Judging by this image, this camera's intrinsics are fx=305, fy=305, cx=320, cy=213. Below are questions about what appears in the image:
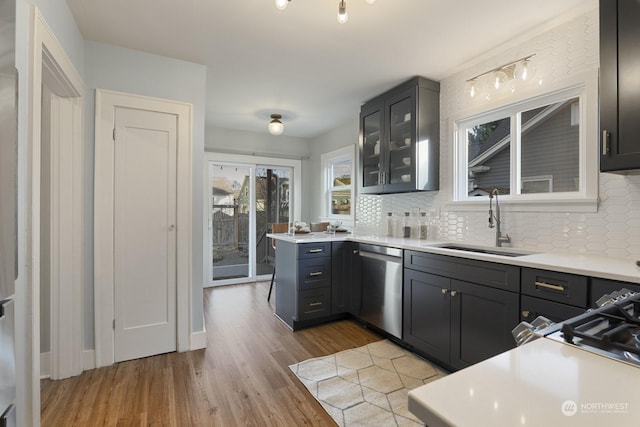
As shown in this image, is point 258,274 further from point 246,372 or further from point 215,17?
point 215,17

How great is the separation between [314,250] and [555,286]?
196 centimetres

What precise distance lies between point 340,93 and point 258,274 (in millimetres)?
3270

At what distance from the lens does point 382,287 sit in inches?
110

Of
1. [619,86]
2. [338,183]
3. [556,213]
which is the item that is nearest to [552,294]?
[556,213]

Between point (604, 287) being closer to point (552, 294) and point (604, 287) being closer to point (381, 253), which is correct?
point (552, 294)

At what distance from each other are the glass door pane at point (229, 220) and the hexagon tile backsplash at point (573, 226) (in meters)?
3.18

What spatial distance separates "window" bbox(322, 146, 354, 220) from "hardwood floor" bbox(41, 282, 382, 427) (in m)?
2.04

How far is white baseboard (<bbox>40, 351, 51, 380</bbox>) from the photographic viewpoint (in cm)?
217

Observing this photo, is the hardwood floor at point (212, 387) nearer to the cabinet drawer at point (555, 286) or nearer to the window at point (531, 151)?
the cabinet drawer at point (555, 286)

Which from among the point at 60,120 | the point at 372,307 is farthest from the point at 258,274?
the point at 60,120

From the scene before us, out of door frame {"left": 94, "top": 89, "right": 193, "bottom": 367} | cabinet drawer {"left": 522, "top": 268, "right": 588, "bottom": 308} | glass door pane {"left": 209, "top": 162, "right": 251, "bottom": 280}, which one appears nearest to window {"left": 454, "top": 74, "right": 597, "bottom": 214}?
cabinet drawer {"left": 522, "top": 268, "right": 588, "bottom": 308}

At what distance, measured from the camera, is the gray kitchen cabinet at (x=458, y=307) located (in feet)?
6.09

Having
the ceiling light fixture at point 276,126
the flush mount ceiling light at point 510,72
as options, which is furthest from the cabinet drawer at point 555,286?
the ceiling light fixture at point 276,126

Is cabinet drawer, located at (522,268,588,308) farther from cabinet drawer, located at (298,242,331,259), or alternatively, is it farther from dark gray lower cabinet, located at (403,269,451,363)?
cabinet drawer, located at (298,242,331,259)
